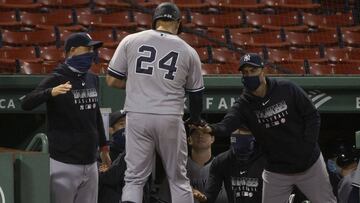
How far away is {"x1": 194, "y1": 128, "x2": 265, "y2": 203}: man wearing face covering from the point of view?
7762mm

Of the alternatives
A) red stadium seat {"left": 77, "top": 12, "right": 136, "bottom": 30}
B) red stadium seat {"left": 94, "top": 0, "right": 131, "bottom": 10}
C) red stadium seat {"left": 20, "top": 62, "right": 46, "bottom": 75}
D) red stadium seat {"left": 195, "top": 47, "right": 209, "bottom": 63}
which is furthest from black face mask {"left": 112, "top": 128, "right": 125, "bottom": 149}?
red stadium seat {"left": 94, "top": 0, "right": 131, "bottom": 10}

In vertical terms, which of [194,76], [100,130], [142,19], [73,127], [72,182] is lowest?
[142,19]

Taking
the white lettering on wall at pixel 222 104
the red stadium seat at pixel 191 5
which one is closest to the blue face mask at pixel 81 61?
the white lettering on wall at pixel 222 104

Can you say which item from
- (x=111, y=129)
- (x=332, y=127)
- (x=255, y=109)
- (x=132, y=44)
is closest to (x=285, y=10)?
(x=332, y=127)

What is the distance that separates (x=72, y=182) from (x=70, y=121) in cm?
42

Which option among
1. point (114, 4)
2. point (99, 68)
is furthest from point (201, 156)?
point (114, 4)

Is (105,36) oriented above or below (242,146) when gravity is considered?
below

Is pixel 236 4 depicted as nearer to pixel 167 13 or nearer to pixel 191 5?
pixel 191 5

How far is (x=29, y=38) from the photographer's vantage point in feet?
41.0

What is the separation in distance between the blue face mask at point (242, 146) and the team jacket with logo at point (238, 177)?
49 mm

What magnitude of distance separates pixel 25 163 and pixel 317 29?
25.0 feet

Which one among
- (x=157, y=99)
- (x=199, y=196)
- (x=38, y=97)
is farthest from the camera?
(x=199, y=196)

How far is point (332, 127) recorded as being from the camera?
39.6ft

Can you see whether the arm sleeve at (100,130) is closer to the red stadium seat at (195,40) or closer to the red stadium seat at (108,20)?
the red stadium seat at (195,40)
